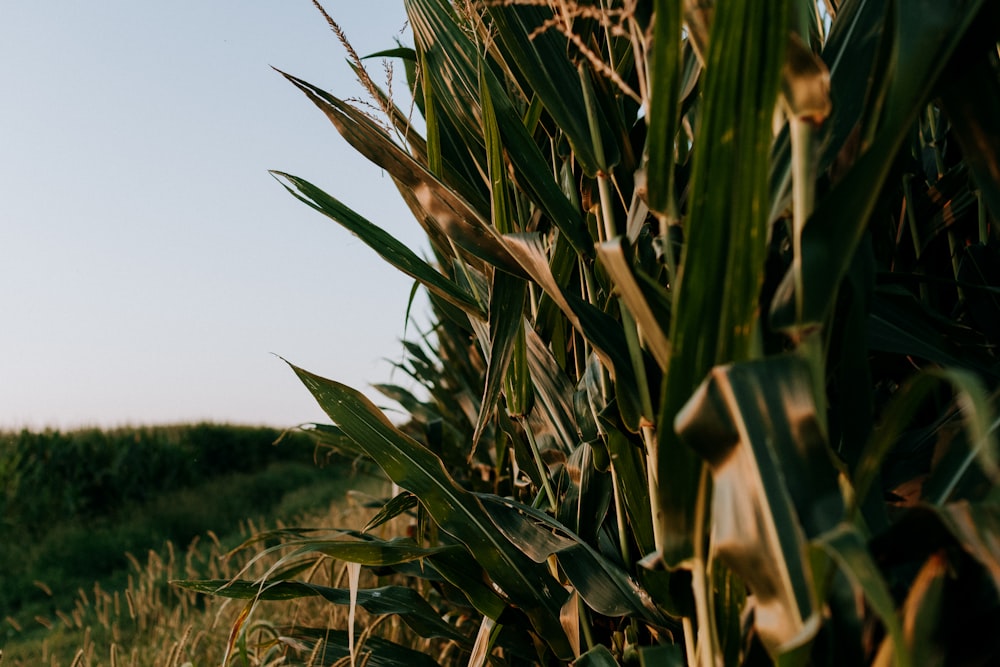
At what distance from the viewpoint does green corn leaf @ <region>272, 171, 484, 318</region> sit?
31.8 inches

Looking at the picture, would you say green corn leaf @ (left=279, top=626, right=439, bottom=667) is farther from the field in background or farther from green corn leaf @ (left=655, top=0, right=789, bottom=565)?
the field in background

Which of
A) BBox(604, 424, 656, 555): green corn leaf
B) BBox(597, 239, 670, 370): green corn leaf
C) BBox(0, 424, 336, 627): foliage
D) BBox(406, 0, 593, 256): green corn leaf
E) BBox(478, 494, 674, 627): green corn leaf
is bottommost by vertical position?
BBox(0, 424, 336, 627): foliage

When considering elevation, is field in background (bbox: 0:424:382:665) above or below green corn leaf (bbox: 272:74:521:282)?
below

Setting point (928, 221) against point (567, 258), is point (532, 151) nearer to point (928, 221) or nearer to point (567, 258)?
point (567, 258)

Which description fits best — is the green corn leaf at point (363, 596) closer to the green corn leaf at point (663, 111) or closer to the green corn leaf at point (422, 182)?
the green corn leaf at point (422, 182)

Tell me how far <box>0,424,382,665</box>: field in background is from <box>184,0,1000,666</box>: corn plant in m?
1.59

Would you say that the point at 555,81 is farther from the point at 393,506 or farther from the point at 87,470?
the point at 87,470

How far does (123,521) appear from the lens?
641 cm

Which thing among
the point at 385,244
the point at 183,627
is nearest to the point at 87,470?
the point at 183,627

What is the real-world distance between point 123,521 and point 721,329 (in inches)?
295

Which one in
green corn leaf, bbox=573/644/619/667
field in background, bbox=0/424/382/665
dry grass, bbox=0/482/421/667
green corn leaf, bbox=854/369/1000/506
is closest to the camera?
green corn leaf, bbox=854/369/1000/506

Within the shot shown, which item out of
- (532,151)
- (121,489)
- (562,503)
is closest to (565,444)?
(562,503)

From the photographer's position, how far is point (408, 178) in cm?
75

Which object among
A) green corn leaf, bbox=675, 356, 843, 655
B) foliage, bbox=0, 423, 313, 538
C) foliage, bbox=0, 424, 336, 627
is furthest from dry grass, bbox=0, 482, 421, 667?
foliage, bbox=0, 423, 313, 538
